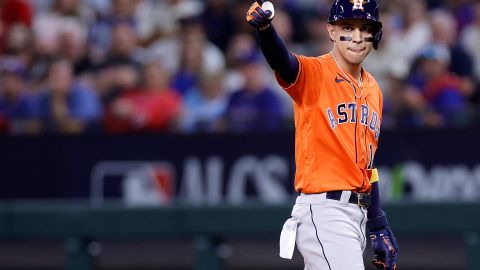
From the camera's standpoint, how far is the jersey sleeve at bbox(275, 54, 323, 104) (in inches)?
185

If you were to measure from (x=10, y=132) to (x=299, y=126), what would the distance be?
5534 mm

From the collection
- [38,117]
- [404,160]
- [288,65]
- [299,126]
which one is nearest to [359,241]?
[299,126]

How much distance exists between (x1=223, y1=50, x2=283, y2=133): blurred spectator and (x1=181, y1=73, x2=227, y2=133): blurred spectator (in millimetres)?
196

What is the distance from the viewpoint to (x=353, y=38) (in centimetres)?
480

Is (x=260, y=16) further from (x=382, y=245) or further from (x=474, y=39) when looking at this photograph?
(x=474, y=39)

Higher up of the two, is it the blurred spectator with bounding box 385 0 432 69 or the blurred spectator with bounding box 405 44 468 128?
the blurred spectator with bounding box 385 0 432 69

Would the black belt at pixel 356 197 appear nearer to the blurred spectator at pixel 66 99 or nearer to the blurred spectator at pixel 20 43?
the blurred spectator at pixel 66 99

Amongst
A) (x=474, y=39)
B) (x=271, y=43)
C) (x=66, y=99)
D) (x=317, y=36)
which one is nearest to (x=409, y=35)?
(x=474, y=39)

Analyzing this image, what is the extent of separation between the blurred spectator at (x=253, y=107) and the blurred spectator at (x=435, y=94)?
1199 millimetres

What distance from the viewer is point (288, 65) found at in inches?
181

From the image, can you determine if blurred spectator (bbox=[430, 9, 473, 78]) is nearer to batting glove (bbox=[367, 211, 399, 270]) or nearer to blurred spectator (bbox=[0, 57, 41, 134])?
blurred spectator (bbox=[0, 57, 41, 134])

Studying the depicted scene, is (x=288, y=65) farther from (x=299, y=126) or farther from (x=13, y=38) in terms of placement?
(x=13, y=38)

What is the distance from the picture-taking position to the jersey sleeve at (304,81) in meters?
4.70

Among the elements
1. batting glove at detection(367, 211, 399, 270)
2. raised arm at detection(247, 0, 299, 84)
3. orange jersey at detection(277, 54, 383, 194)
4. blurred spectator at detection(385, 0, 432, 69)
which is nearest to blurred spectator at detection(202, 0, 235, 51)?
blurred spectator at detection(385, 0, 432, 69)
